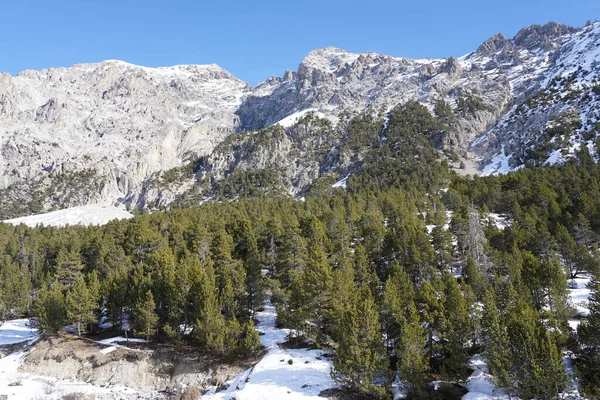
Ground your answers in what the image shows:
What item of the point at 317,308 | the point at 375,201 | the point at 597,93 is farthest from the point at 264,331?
the point at 597,93

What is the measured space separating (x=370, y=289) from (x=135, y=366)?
95.6 ft

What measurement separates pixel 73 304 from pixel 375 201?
236ft

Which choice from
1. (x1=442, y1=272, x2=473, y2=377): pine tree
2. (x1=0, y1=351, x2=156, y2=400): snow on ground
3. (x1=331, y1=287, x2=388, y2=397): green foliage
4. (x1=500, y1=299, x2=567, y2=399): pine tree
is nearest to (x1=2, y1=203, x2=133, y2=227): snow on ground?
(x1=0, y1=351, x2=156, y2=400): snow on ground

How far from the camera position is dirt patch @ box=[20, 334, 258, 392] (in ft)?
139

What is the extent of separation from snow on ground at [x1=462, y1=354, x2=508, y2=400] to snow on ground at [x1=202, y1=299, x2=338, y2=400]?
39.6 feet

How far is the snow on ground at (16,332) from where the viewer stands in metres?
58.2

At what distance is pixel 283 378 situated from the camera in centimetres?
3691

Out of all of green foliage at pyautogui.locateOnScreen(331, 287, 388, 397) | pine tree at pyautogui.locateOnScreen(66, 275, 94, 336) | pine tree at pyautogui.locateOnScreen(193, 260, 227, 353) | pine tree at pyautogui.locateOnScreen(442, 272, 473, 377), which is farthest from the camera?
pine tree at pyautogui.locateOnScreen(66, 275, 94, 336)

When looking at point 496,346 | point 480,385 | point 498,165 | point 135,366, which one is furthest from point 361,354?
point 498,165

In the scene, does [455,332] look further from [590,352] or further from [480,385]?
[590,352]

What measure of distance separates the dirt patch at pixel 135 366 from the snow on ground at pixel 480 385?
22.2 m

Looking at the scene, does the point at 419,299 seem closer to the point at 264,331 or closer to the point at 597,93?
the point at 264,331

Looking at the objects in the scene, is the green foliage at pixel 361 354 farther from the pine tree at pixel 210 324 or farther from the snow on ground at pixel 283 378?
the pine tree at pixel 210 324

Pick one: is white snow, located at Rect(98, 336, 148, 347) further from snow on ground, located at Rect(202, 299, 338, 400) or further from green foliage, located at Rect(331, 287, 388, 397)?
green foliage, located at Rect(331, 287, 388, 397)
